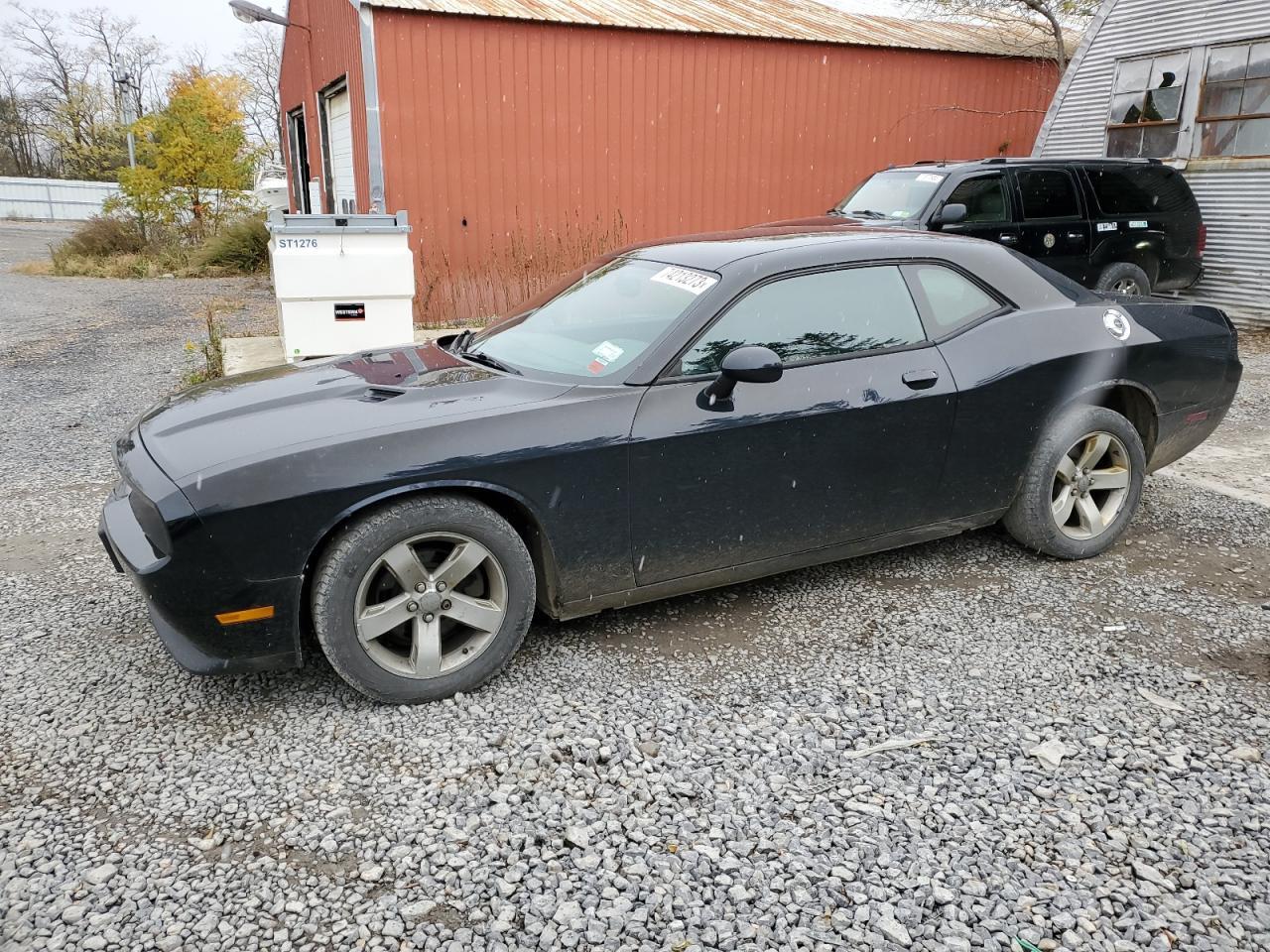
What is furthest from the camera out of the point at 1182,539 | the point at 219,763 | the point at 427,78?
the point at 427,78

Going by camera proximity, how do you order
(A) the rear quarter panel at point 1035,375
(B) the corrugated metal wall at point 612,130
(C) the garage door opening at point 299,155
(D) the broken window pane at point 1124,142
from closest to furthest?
(A) the rear quarter panel at point 1035,375 < (B) the corrugated metal wall at point 612,130 < (D) the broken window pane at point 1124,142 < (C) the garage door opening at point 299,155

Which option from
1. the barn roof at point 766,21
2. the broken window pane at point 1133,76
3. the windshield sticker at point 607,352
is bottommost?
the windshield sticker at point 607,352

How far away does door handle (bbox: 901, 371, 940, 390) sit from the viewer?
12.0 feet

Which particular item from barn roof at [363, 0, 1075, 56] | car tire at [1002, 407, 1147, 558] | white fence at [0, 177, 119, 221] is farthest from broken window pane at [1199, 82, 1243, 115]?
white fence at [0, 177, 119, 221]

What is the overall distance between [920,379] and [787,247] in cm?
73

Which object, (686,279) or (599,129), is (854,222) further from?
(686,279)

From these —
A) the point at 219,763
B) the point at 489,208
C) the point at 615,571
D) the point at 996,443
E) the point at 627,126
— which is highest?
the point at 627,126

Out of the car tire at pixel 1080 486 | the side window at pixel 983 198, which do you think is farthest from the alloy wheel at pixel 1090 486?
the side window at pixel 983 198

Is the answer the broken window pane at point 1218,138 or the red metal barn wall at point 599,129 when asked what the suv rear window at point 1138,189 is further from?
the red metal barn wall at point 599,129

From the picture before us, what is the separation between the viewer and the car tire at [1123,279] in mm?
9336

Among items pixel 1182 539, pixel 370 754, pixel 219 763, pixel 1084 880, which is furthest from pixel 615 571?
pixel 1182 539

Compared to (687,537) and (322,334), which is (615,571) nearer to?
(687,537)

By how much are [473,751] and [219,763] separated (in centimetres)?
74

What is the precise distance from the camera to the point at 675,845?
2.43m
